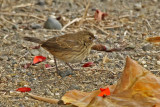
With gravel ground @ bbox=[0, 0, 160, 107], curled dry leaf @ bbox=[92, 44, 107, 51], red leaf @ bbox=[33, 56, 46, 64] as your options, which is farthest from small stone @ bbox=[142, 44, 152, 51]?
red leaf @ bbox=[33, 56, 46, 64]

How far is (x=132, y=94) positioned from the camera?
13.3ft

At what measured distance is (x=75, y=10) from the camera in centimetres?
1059

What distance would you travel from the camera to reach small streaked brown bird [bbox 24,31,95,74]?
254 inches

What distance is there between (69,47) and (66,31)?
217 cm

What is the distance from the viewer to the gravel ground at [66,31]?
222 inches

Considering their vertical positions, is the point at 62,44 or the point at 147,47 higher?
the point at 62,44

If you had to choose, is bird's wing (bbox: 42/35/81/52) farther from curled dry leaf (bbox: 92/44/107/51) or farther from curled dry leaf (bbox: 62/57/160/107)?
curled dry leaf (bbox: 62/57/160/107)

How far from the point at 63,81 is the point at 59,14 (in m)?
4.36

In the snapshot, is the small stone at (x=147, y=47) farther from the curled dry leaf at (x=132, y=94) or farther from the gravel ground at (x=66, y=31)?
the curled dry leaf at (x=132, y=94)

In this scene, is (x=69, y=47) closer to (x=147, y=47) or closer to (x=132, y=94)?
(x=147, y=47)

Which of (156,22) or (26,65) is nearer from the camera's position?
(26,65)

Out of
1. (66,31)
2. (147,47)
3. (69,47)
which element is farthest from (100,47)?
(66,31)

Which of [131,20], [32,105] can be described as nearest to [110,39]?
[131,20]

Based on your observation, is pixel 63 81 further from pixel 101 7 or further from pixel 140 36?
pixel 101 7
